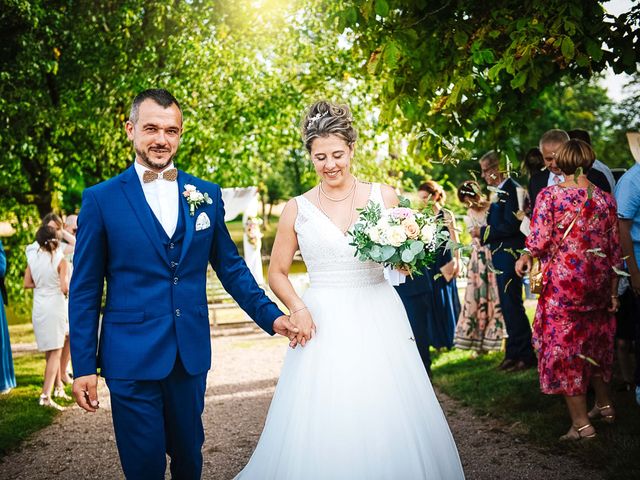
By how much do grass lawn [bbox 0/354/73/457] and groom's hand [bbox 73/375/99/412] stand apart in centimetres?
332

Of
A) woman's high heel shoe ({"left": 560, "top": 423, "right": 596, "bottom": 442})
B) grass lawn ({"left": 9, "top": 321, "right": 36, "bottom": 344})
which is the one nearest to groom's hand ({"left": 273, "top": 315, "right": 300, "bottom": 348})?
woman's high heel shoe ({"left": 560, "top": 423, "right": 596, "bottom": 442})

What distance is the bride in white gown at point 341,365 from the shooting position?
11.5 ft

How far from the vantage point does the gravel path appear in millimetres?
4859

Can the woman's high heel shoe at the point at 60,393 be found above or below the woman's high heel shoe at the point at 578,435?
above

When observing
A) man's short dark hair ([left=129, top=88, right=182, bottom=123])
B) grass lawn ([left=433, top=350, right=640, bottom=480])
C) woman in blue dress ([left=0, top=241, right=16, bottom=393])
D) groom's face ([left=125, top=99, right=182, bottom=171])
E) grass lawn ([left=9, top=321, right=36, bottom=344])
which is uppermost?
man's short dark hair ([left=129, top=88, right=182, bottom=123])

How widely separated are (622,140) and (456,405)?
2575cm

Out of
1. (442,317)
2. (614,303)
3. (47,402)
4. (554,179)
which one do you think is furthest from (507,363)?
(47,402)

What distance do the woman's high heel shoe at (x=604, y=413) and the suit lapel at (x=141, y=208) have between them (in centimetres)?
418

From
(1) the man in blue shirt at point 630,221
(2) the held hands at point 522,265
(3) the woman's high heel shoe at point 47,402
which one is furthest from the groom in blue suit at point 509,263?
(3) the woman's high heel shoe at point 47,402

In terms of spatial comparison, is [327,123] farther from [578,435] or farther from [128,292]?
[578,435]

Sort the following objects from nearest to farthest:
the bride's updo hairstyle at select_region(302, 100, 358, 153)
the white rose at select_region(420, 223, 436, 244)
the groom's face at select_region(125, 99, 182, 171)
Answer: the groom's face at select_region(125, 99, 182, 171) → the white rose at select_region(420, 223, 436, 244) → the bride's updo hairstyle at select_region(302, 100, 358, 153)

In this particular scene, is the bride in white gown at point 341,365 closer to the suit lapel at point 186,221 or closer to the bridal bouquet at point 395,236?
the bridal bouquet at point 395,236

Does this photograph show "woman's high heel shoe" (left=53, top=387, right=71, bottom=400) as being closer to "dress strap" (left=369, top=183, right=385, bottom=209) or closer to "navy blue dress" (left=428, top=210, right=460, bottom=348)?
"navy blue dress" (left=428, top=210, right=460, bottom=348)

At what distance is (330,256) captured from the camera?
402 cm
